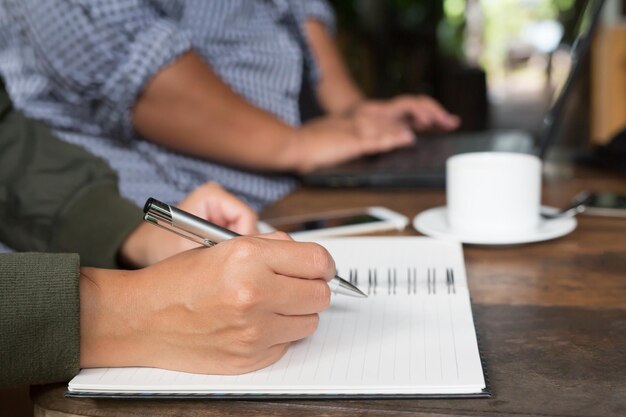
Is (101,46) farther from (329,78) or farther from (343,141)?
(329,78)

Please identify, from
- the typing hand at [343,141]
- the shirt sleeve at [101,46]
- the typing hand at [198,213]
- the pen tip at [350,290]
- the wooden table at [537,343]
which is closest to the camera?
the wooden table at [537,343]

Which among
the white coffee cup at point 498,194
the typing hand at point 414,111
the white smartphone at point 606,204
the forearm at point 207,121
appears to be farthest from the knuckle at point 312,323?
the typing hand at point 414,111

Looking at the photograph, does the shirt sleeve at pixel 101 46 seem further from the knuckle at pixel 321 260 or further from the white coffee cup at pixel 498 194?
the knuckle at pixel 321 260

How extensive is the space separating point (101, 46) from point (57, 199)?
0.29 m

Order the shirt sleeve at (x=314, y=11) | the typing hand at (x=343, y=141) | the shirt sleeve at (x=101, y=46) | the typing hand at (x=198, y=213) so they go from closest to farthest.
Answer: the typing hand at (x=198, y=213), the shirt sleeve at (x=101, y=46), the typing hand at (x=343, y=141), the shirt sleeve at (x=314, y=11)

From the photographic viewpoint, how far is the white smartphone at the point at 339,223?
0.88 m

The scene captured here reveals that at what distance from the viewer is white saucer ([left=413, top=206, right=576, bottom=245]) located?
0.79 meters

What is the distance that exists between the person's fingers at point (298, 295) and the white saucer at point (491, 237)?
305 millimetres

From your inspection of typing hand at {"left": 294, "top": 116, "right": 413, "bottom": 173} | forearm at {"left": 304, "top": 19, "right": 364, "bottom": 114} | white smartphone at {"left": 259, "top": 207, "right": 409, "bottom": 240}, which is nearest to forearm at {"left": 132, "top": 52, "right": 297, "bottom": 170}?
typing hand at {"left": 294, "top": 116, "right": 413, "bottom": 173}

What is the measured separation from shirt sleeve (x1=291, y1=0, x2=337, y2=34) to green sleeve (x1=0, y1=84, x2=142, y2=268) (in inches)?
30.9

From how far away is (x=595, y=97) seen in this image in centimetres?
357

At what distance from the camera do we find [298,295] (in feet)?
1.71

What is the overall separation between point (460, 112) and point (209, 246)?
1770mm

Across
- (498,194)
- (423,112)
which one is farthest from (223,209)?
(423,112)
